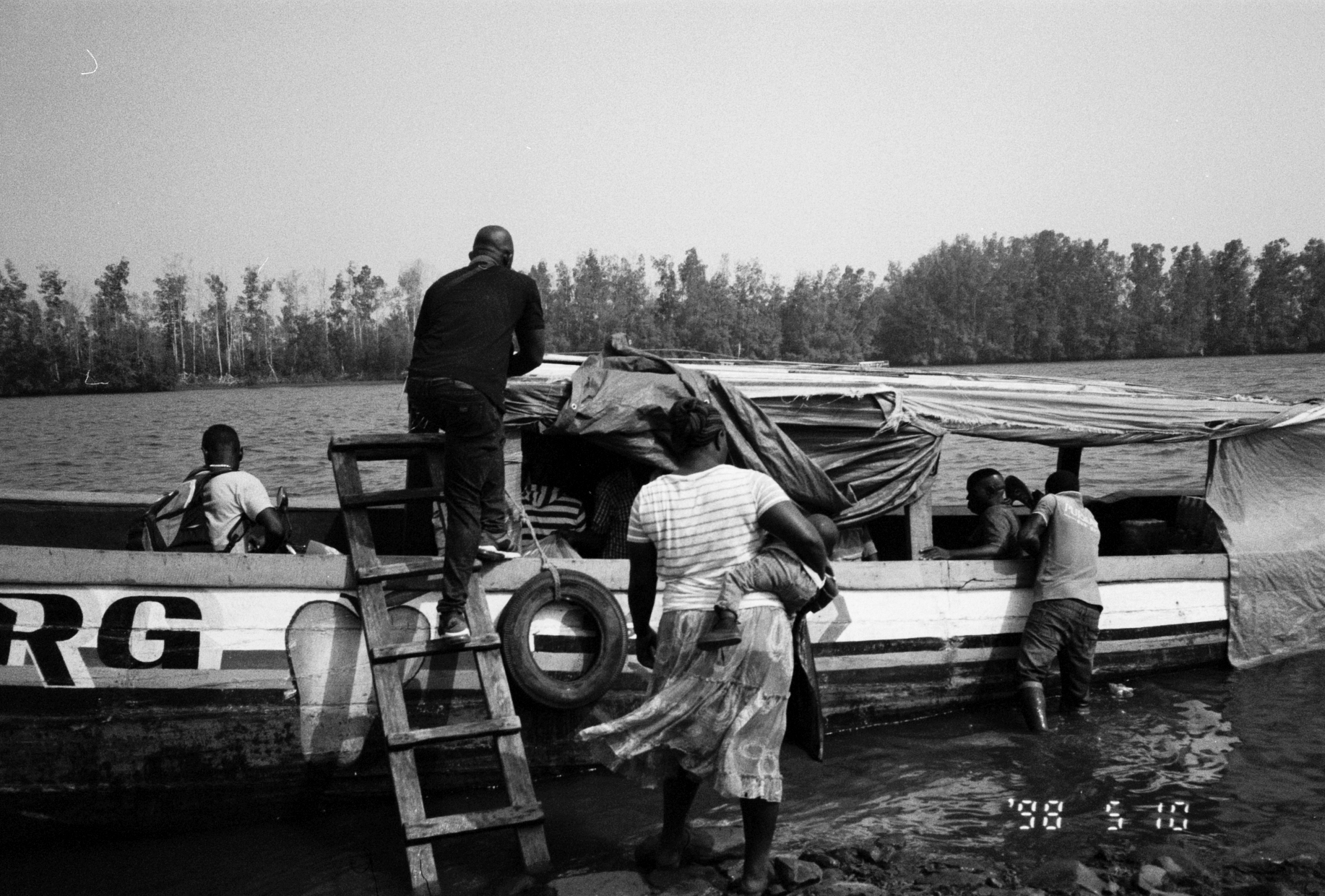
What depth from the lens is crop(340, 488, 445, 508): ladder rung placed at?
17.9 ft

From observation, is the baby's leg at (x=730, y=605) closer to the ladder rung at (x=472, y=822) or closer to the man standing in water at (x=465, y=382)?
the ladder rung at (x=472, y=822)

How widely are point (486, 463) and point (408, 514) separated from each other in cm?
180

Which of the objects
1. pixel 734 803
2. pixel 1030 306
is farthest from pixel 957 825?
pixel 1030 306

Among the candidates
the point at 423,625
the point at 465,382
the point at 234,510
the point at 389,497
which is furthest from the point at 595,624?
the point at 234,510

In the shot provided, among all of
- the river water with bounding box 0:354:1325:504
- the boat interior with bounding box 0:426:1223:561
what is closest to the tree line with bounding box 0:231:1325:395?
the river water with bounding box 0:354:1325:504

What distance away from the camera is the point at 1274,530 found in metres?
8.40

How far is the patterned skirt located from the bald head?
235 centimetres

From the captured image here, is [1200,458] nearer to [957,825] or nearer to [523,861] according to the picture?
[957,825]

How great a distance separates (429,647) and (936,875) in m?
2.57

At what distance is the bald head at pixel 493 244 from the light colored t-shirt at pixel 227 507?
5.87 ft

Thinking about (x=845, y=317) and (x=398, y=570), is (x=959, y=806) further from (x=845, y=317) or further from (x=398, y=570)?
(x=845, y=317)

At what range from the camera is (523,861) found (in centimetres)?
488

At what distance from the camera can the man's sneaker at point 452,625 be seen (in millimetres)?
5129

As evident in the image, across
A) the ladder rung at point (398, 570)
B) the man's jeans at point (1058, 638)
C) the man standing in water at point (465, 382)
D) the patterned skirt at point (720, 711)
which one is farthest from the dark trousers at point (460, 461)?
the man's jeans at point (1058, 638)
